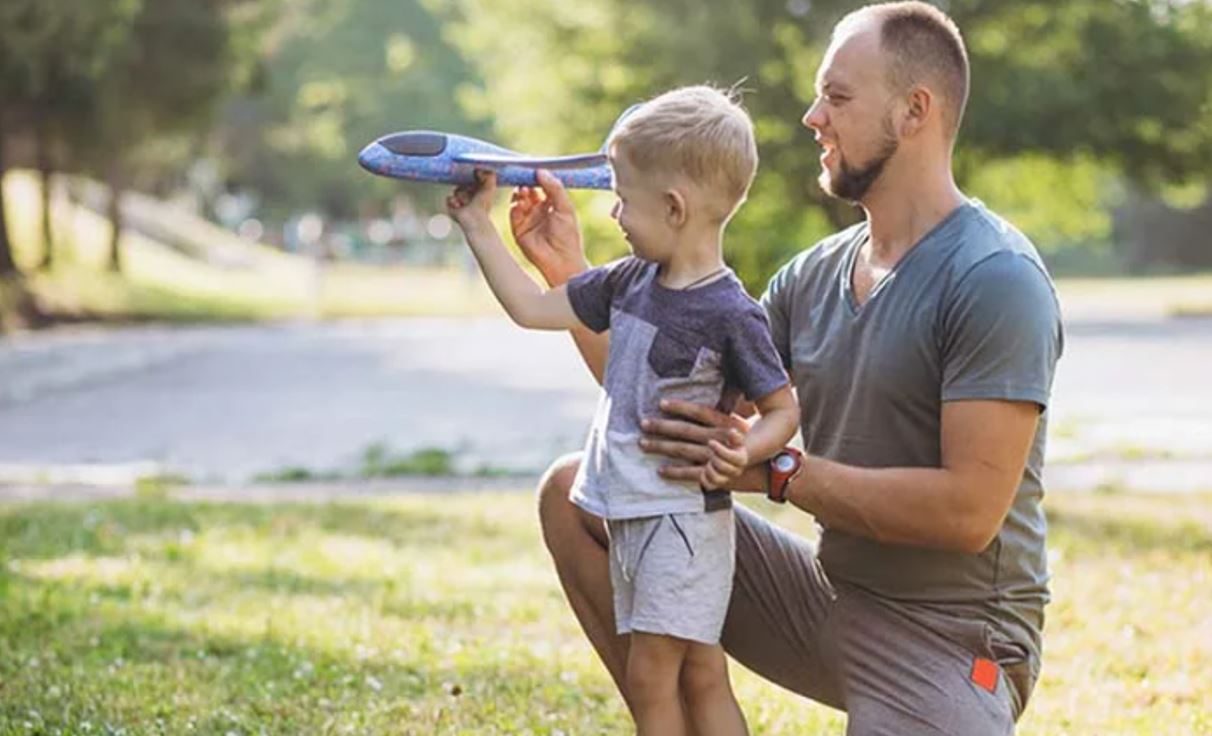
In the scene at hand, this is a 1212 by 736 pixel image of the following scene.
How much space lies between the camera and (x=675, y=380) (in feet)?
12.4

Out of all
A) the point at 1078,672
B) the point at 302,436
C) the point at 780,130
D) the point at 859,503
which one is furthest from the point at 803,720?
the point at 780,130

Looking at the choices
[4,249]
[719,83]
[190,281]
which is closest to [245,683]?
[719,83]

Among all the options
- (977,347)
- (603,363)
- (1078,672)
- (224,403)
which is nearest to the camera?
(977,347)

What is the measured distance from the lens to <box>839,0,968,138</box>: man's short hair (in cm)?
387

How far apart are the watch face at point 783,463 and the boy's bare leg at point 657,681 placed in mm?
375

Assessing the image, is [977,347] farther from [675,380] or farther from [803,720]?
[803,720]

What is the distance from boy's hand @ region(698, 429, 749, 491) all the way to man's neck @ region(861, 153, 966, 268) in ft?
1.78

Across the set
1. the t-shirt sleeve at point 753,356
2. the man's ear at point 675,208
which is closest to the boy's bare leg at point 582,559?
the t-shirt sleeve at point 753,356

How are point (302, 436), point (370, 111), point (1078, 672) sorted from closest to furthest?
point (1078, 672), point (302, 436), point (370, 111)

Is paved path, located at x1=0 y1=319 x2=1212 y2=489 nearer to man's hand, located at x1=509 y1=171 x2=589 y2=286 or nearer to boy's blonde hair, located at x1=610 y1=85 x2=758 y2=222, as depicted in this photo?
man's hand, located at x1=509 y1=171 x2=589 y2=286

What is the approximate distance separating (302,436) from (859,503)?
36.8 ft

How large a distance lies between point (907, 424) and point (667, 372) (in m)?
0.50

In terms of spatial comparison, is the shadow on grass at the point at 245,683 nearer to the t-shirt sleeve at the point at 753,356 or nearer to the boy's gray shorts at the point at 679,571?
the boy's gray shorts at the point at 679,571

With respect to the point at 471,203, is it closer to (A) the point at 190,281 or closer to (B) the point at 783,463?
(B) the point at 783,463
